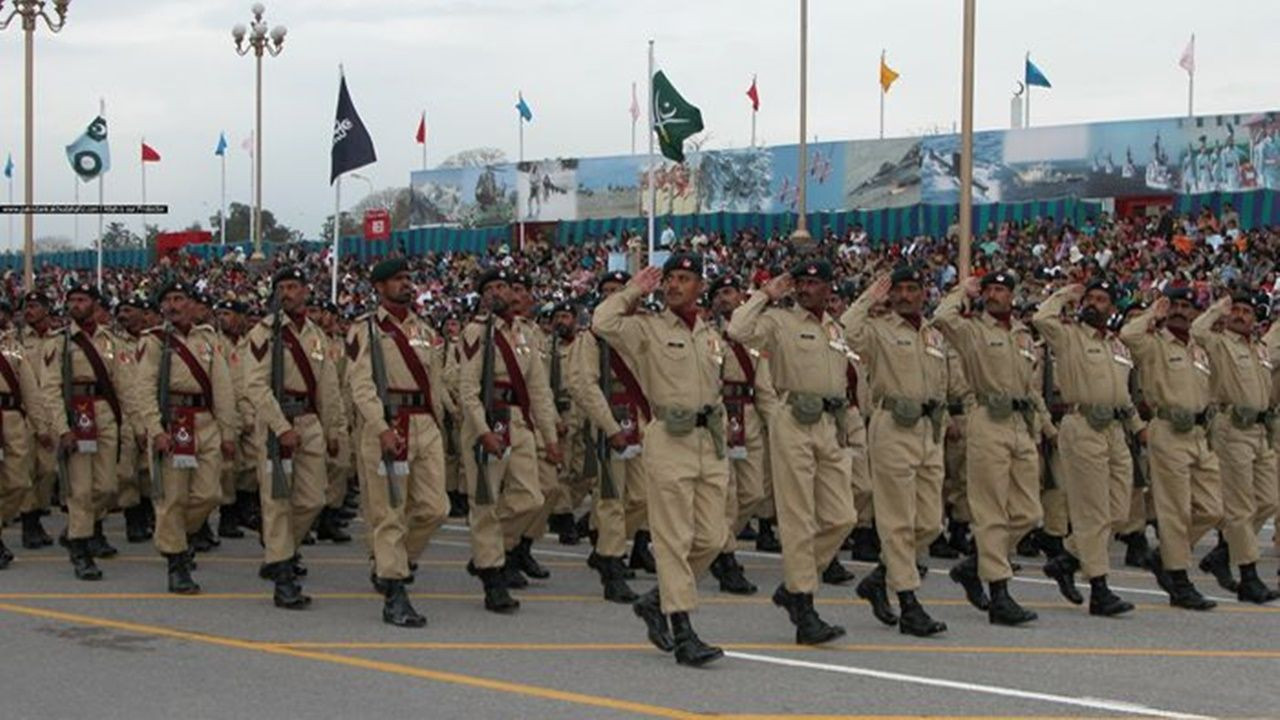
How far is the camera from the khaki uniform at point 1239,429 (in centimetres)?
1213

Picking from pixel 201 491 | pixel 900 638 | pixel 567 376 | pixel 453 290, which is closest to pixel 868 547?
pixel 567 376

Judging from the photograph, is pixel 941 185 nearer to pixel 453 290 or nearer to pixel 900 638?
pixel 453 290

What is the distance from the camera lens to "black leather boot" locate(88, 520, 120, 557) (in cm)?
1379

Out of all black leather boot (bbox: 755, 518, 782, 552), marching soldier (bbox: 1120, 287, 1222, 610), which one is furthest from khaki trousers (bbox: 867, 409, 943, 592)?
black leather boot (bbox: 755, 518, 782, 552)

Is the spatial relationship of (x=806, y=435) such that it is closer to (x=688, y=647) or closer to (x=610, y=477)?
(x=688, y=647)

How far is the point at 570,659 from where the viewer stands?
9.19m

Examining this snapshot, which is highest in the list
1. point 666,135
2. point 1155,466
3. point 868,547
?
point 666,135

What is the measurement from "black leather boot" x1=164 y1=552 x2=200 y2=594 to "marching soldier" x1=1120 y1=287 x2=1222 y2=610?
6.22 metres

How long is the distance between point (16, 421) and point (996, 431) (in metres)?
7.69

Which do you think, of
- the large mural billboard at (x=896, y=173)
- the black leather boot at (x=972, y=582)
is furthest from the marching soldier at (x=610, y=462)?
the large mural billboard at (x=896, y=173)

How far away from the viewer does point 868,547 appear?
1426cm

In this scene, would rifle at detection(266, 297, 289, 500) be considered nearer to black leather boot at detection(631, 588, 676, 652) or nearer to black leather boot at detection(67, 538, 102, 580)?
black leather boot at detection(67, 538, 102, 580)

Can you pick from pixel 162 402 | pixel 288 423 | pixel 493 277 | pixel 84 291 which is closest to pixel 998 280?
pixel 493 277

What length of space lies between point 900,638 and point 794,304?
1947mm
